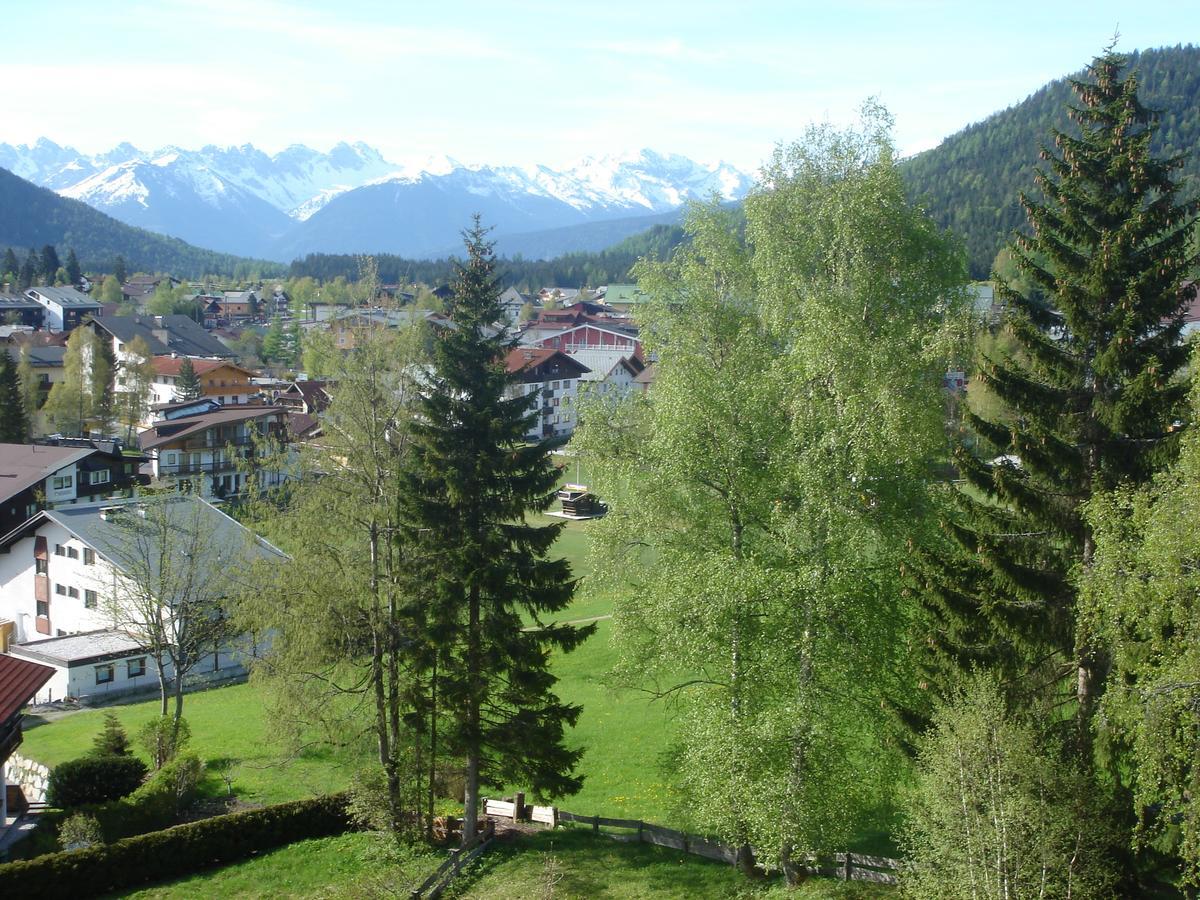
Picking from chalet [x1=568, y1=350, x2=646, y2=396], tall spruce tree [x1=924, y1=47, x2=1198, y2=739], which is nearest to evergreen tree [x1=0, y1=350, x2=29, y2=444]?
chalet [x1=568, y1=350, x2=646, y2=396]

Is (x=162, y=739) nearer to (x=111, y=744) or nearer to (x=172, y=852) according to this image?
(x=111, y=744)

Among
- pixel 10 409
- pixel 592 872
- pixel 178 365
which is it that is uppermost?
pixel 178 365

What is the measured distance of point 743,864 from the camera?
2105 cm

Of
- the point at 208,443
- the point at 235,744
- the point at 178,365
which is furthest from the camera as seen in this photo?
the point at 178,365

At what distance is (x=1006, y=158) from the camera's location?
591ft

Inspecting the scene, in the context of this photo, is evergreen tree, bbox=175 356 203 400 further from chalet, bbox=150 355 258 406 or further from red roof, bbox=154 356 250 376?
red roof, bbox=154 356 250 376

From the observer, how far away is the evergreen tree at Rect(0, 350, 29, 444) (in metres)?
69.4

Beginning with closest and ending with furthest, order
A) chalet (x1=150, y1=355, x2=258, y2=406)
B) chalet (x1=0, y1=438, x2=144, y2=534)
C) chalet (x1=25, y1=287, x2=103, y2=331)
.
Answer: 1. chalet (x1=0, y1=438, x2=144, y2=534)
2. chalet (x1=150, y1=355, x2=258, y2=406)
3. chalet (x1=25, y1=287, x2=103, y2=331)

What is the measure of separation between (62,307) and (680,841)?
515 feet

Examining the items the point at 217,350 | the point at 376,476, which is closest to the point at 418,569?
the point at 376,476

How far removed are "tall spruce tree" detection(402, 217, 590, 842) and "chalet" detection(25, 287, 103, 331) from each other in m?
148

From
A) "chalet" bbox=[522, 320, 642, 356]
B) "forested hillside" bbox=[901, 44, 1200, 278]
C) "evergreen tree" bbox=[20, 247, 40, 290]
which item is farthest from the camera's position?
"evergreen tree" bbox=[20, 247, 40, 290]

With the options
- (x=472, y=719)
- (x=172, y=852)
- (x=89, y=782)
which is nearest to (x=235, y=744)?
(x=89, y=782)

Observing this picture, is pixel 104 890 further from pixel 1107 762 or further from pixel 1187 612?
pixel 1187 612
